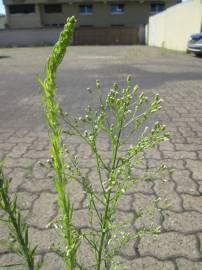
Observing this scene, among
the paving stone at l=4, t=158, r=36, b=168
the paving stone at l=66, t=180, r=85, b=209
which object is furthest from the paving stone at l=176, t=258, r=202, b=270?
the paving stone at l=4, t=158, r=36, b=168

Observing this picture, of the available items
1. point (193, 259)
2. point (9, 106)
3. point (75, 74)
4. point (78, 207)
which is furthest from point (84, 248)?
point (75, 74)

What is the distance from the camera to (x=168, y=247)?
2.19 m

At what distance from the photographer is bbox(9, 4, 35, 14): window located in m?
40.0

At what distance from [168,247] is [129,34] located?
36.7 m

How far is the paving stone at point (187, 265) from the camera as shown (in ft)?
6.54

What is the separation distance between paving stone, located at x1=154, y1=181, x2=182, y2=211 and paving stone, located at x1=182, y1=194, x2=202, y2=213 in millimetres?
59

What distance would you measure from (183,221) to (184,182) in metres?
0.72

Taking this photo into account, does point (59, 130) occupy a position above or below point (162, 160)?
above

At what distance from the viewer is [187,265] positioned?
6.62 feet

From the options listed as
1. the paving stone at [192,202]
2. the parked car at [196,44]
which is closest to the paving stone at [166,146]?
the paving stone at [192,202]

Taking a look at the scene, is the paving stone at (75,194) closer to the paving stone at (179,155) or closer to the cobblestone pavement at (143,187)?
the cobblestone pavement at (143,187)

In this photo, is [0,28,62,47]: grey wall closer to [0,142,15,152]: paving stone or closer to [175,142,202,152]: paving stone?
[0,142,15,152]: paving stone

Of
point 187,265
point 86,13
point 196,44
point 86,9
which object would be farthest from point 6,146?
point 86,9

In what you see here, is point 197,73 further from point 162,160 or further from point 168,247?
point 168,247
